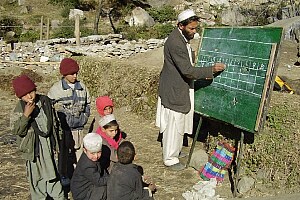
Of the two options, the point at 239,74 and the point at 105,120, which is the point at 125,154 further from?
the point at 239,74

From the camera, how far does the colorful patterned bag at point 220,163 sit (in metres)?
5.36

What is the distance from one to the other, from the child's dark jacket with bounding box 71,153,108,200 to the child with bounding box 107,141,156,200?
155 millimetres

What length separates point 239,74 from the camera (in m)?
4.99

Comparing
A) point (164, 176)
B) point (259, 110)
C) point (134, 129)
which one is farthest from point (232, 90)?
point (134, 129)

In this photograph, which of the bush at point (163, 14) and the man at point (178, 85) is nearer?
the man at point (178, 85)

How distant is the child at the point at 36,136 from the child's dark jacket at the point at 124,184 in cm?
68

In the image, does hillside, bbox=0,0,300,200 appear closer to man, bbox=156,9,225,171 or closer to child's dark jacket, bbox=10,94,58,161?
man, bbox=156,9,225,171

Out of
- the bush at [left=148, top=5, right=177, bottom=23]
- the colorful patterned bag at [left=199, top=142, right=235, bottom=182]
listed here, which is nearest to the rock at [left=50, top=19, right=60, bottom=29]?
the bush at [left=148, top=5, right=177, bottom=23]

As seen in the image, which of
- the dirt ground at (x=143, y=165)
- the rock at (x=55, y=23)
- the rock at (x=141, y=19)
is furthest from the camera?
the rock at (x=55, y=23)

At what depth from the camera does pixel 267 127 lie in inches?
204

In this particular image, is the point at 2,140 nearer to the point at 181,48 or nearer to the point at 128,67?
the point at 128,67

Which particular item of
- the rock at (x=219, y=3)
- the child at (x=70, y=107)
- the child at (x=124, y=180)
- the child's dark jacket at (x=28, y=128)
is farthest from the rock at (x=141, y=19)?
the child at (x=124, y=180)

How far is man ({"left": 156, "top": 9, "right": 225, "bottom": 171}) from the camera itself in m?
5.22

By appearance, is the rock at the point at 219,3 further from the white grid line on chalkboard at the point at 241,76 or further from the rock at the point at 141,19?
the white grid line on chalkboard at the point at 241,76
